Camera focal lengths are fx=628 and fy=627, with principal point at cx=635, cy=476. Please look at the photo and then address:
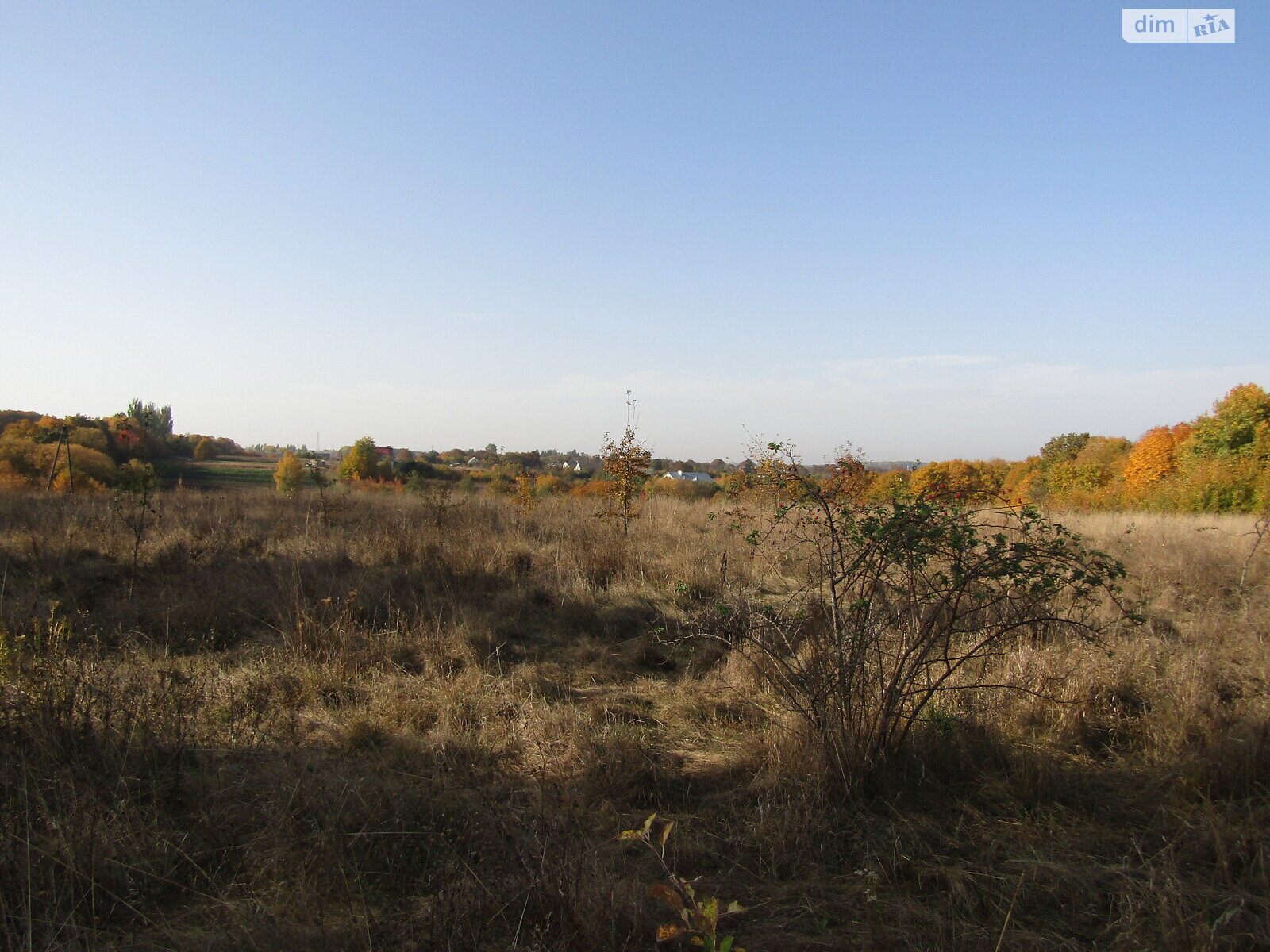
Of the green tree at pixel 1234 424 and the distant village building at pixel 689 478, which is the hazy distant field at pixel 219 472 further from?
the green tree at pixel 1234 424

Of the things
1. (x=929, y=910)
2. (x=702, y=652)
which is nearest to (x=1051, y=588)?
(x=929, y=910)

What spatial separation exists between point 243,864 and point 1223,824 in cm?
402

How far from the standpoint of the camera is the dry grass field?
216cm

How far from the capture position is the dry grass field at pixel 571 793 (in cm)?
216

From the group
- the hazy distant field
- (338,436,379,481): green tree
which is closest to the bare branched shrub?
the hazy distant field

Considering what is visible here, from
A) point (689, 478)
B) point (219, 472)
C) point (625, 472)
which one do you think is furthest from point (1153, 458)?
point (219, 472)

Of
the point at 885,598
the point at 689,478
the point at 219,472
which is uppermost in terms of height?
the point at 219,472

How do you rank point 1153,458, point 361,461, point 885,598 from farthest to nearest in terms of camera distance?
1. point 361,461
2. point 1153,458
3. point 885,598

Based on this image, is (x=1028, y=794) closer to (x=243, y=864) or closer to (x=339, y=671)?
(x=243, y=864)

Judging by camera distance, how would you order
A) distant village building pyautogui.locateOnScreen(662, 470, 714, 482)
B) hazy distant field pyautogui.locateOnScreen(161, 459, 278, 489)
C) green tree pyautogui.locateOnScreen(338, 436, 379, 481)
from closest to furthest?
distant village building pyautogui.locateOnScreen(662, 470, 714, 482)
hazy distant field pyautogui.locateOnScreen(161, 459, 278, 489)
green tree pyautogui.locateOnScreen(338, 436, 379, 481)

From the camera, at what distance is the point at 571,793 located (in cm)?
305

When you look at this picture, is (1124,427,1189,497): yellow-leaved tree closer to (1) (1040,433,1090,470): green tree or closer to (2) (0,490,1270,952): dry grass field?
(1) (1040,433,1090,470): green tree

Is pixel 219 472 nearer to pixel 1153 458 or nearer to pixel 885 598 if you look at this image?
pixel 885 598

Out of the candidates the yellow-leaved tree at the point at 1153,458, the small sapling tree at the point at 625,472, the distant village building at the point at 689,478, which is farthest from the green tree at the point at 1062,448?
the small sapling tree at the point at 625,472
